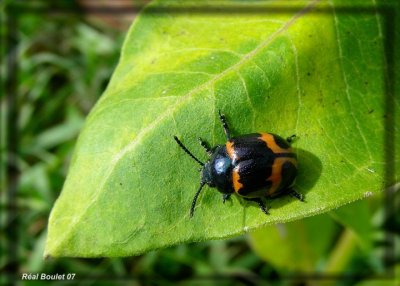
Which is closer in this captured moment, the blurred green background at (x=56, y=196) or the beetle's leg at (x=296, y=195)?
the beetle's leg at (x=296, y=195)

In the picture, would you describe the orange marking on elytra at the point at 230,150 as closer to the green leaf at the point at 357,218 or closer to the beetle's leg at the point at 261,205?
the beetle's leg at the point at 261,205

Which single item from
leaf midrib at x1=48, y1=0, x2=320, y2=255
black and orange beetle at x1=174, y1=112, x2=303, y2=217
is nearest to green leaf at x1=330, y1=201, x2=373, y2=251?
black and orange beetle at x1=174, y1=112, x2=303, y2=217

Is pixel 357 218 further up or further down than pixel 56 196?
further up

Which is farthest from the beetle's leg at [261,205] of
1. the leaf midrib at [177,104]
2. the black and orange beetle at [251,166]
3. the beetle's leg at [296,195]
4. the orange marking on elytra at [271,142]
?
the leaf midrib at [177,104]

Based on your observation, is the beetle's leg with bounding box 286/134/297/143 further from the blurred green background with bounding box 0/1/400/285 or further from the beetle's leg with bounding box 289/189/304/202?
the blurred green background with bounding box 0/1/400/285

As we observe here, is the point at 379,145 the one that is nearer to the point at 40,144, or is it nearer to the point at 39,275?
the point at 39,275

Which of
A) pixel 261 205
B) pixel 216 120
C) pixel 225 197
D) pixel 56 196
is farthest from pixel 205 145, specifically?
pixel 56 196

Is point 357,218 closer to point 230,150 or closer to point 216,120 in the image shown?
point 230,150
